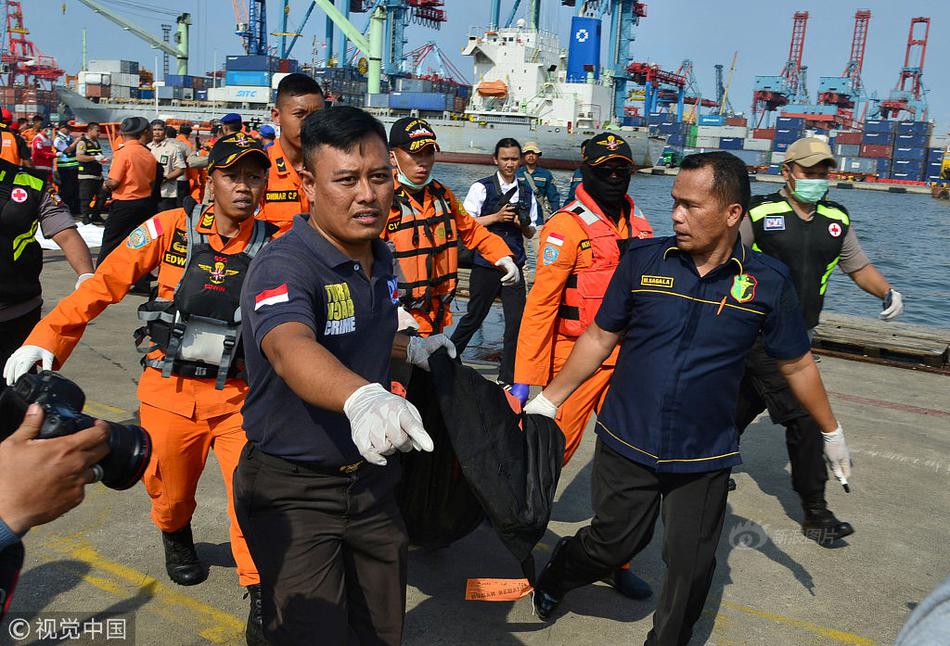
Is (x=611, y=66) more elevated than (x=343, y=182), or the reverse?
(x=611, y=66)

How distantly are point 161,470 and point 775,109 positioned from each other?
459 feet

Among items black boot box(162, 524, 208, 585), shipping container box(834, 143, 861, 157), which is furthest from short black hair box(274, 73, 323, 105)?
shipping container box(834, 143, 861, 157)

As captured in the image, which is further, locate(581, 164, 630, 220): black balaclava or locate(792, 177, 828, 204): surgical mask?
locate(792, 177, 828, 204): surgical mask

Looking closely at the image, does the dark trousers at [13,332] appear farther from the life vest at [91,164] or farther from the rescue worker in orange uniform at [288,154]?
the life vest at [91,164]

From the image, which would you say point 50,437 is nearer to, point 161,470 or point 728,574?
point 161,470

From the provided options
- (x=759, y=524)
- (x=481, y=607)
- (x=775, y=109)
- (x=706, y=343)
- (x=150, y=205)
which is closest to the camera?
(x=706, y=343)

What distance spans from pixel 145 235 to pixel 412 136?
1.68m

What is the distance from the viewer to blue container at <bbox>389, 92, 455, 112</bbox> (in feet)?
247

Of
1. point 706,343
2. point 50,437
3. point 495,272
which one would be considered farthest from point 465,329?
point 50,437

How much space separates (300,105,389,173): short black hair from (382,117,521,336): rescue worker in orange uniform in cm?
198

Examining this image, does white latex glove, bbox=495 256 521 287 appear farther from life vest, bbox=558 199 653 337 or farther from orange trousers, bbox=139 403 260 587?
orange trousers, bbox=139 403 260 587

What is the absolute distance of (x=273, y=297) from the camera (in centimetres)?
237

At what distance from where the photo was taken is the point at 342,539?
263 centimetres

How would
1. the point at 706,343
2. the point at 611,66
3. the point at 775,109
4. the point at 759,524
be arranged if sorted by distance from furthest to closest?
the point at 775,109 < the point at 611,66 < the point at 759,524 < the point at 706,343
